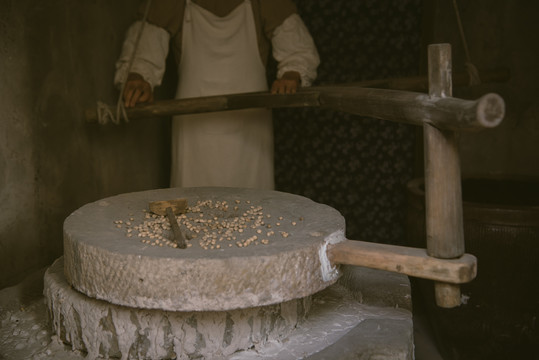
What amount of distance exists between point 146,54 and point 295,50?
894 millimetres

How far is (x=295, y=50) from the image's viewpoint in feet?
12.1

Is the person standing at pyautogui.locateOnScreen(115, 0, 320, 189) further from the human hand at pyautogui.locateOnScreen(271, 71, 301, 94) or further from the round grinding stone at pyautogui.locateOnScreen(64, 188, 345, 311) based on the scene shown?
the round grinding stone at pyautogui.locateOnScreen(64, 188, 345, 311)

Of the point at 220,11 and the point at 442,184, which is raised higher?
the point at 220,11

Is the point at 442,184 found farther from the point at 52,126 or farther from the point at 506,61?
the point at 506,61

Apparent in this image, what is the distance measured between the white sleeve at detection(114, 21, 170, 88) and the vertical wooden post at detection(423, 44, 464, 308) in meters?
2.12

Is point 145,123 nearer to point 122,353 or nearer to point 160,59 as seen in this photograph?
point 160,59

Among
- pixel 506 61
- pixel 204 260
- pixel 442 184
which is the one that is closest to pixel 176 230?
pixel 204 260

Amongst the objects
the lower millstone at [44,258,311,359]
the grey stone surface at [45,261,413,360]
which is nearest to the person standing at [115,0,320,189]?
the grey stone surface at [45,261,413,360]

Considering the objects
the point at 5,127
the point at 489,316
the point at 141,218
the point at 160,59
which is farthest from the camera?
the point at 160,59

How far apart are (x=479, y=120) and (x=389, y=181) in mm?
3232

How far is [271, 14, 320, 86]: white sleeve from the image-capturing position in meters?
3.68

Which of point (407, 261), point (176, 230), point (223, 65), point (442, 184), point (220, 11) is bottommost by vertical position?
point (407, 261)

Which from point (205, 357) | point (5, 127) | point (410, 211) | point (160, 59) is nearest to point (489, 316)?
point (410, 211)

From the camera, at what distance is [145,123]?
436 cm
